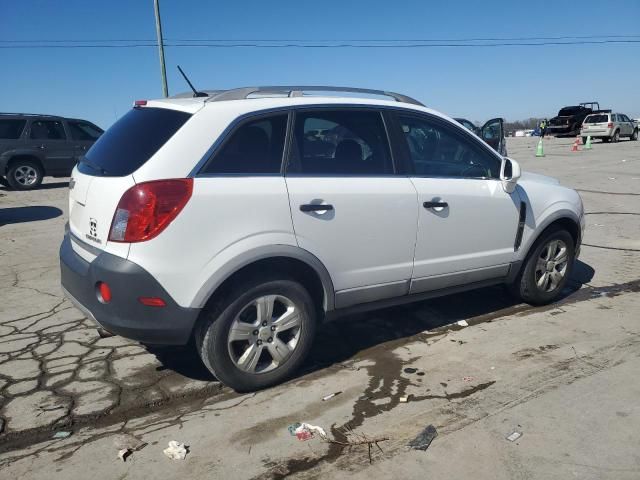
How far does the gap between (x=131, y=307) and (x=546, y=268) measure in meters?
3.61

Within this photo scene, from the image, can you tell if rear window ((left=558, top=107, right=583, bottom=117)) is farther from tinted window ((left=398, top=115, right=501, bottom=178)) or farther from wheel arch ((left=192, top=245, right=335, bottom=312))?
wheel arch ((left=192, top=245, right=335, bottom=312))

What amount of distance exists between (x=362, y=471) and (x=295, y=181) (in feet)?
5.54

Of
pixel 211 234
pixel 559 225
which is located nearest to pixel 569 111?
pixel 559 225

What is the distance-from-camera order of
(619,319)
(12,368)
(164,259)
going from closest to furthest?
1. (164,259)
2. (12,368)
3. (619,319)

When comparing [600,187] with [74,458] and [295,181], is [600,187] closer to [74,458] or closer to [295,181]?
[295,181]

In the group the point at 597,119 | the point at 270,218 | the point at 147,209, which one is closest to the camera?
the point at 147,209

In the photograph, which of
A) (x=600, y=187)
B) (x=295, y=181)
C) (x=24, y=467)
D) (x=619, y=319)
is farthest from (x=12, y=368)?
(x=600, y=187)

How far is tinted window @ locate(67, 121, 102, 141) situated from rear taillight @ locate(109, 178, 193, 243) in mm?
12311

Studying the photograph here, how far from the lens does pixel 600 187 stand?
1221 centimetres

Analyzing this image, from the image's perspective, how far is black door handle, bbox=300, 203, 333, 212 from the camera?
3194 millimetres

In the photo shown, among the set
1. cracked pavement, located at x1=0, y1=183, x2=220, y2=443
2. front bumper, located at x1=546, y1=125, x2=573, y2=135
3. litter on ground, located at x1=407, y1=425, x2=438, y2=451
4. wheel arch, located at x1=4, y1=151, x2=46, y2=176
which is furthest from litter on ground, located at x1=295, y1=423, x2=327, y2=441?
front bumper, located at x1=546, y1=125, x2=573, y2=135

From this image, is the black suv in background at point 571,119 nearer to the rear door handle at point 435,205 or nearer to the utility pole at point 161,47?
the utility pole at point 161,47

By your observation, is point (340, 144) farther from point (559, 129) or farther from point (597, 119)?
point (559, 129)

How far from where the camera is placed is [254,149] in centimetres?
318
